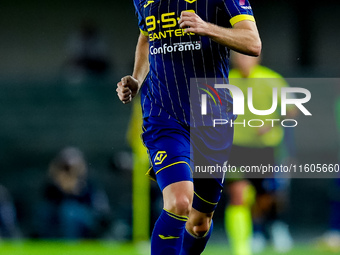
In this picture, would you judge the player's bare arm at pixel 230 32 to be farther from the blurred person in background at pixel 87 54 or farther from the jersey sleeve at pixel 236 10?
the blurred person in background at pixel 87 54

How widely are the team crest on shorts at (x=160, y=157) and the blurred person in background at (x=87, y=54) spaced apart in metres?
5.80

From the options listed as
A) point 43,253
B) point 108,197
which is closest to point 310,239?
point 108,197

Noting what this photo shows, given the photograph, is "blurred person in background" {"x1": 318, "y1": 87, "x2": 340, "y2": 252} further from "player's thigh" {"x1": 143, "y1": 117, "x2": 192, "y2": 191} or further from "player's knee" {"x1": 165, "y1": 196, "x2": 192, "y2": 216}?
"player's knee" {"x1": 165, "y1": 196, "x2": 192, "y2": 216}

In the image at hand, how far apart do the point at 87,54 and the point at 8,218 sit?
9.06 ft

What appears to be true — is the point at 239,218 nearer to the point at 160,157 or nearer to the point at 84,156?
the point at 84,156

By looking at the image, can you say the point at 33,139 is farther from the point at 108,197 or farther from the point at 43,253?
the point at 43,253

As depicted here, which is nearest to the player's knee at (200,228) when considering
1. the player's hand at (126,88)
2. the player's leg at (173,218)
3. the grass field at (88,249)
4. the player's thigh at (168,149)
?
the player's thigh at (168,149)

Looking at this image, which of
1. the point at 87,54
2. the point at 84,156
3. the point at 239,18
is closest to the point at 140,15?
the point at 239,18

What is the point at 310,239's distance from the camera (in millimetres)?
9047

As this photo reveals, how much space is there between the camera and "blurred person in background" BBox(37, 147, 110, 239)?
28.4 feet

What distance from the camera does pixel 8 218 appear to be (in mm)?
9086

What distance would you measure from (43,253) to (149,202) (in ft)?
4.95

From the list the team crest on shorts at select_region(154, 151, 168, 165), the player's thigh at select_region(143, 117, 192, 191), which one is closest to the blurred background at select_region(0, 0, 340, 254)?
the player's thigh at select_region(143, 117, 192, 191)

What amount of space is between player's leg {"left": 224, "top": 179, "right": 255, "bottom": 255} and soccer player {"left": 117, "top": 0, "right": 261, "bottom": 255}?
106 inches
